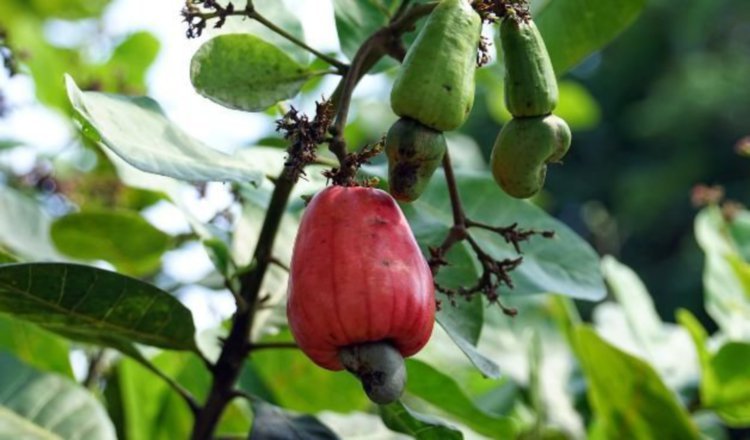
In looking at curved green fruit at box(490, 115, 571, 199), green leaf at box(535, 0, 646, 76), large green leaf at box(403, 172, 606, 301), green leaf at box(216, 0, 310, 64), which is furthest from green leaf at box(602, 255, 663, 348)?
curved green fruit at box(490, 115, 571, 199)

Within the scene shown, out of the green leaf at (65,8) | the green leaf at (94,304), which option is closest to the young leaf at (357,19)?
the green leaf at (94,304)

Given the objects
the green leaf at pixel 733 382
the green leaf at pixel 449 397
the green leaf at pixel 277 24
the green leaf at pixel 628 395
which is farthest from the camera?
the green leaf at pixel 733 382

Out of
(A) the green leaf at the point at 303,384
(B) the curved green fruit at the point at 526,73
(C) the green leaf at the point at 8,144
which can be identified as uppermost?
(B) the curved green fruit at the point at 526,73

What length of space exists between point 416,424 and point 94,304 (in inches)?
11.9

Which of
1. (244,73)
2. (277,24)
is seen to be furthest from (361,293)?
(277,24)

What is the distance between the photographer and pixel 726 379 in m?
1.50

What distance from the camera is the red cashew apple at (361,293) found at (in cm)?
79

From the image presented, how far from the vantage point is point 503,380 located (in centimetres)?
175

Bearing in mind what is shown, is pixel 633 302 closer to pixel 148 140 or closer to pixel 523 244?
pixel 523 244

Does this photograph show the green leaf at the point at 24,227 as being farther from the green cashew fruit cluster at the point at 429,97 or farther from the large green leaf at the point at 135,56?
the green cashew fruit cluster at the point at 429,97

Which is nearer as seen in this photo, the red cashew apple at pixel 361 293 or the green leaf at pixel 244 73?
the red cashew apple at pixel 361 293

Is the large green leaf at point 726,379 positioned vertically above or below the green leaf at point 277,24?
below

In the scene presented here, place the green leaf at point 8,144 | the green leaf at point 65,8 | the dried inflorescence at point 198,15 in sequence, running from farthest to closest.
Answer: the green leaf at point 65,8
the green leaf at point 8,144
the dried inflorescence at point 198,15

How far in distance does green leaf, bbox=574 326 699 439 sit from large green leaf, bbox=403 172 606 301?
173mm
